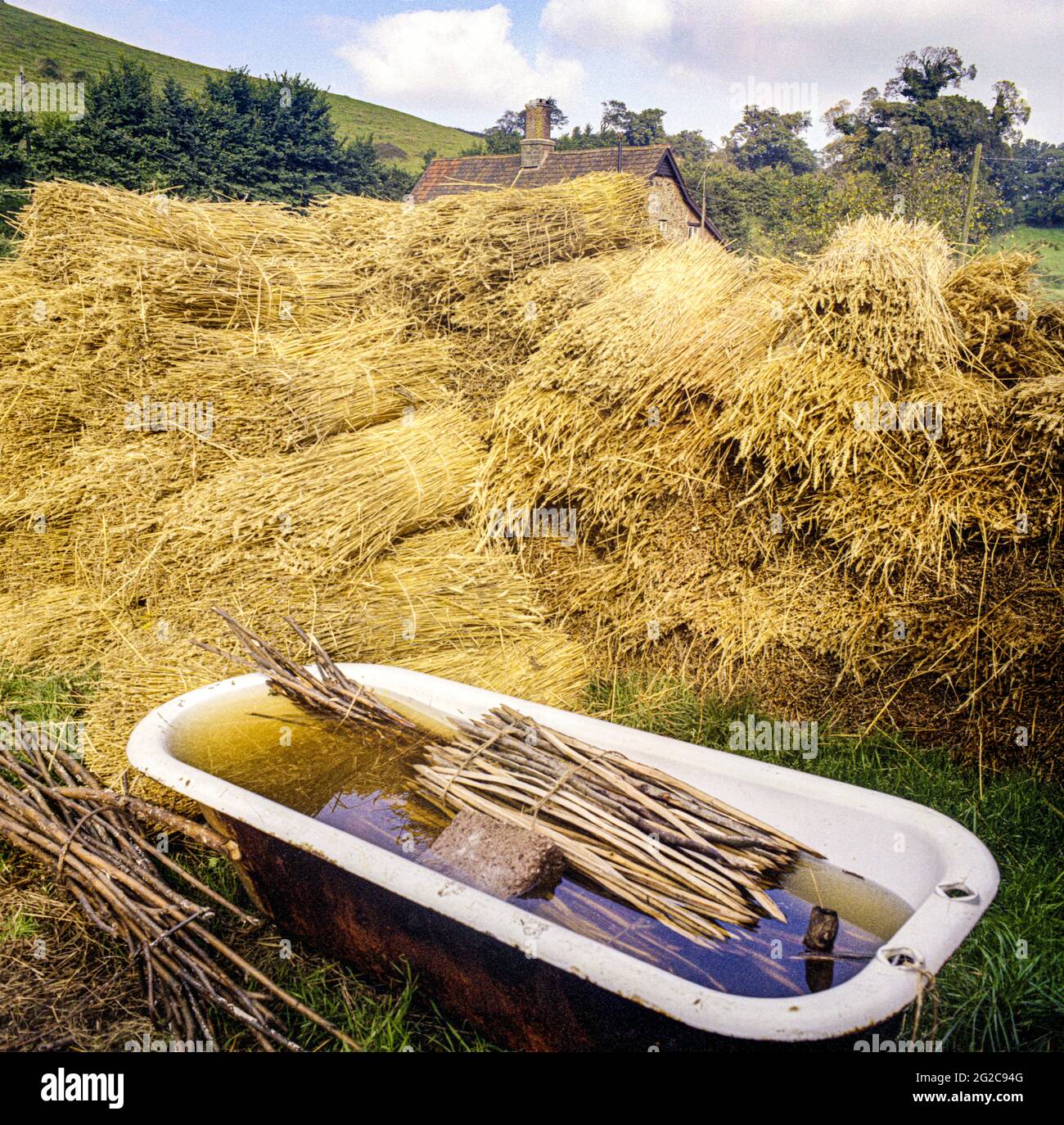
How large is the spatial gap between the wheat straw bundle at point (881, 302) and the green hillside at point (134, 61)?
21.3 m

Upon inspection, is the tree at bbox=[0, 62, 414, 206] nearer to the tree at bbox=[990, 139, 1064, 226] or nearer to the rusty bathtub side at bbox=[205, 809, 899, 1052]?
the rusty bathtub side at bbox=[205, 809, 899, 1052]

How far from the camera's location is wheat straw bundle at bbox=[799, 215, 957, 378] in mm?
3051

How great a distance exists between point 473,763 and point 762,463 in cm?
159

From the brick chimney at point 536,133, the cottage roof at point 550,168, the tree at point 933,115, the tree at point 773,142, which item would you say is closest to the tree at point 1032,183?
the tree at point 933,115

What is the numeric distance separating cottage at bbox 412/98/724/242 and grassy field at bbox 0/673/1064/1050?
14186 mm

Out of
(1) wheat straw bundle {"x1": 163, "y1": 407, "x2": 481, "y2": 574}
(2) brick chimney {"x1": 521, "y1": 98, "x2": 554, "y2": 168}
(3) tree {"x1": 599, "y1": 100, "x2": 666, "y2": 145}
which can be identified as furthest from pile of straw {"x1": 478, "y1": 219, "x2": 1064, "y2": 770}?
(3) tree {"x1": 599, "y1": 100, "x2": 666, "y2": 145}

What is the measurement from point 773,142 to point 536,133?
114 feet

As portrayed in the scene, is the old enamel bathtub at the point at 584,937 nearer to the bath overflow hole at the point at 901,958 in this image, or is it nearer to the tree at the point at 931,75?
the bath overflow hole at the point at 901,958

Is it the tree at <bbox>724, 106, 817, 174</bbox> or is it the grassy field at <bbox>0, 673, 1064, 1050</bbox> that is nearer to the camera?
the grassy field at <bbox>0, 673, 1064, 1050</bbox>

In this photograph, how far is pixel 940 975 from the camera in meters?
2.23

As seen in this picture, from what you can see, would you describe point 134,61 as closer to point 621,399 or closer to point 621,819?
point 621,399

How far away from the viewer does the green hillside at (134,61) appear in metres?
29.1
